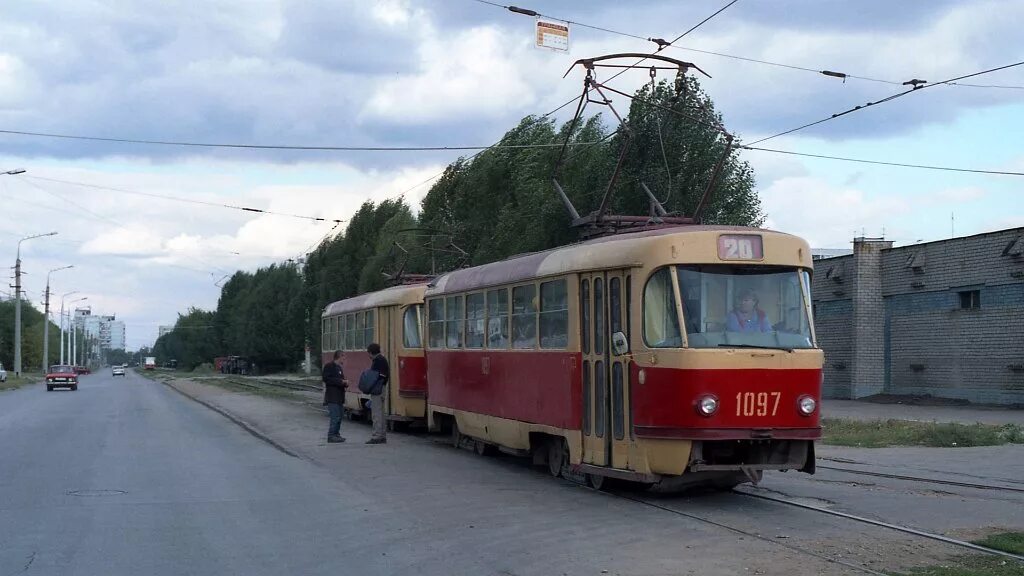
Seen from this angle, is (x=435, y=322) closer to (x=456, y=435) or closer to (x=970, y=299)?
(x=456, y=435)

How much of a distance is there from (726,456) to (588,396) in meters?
1.92

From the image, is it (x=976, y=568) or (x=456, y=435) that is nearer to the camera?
(x=976, y=568)

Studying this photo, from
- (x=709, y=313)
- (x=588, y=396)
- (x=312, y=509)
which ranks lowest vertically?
(x=312, y=509)

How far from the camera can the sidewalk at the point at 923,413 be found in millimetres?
24875

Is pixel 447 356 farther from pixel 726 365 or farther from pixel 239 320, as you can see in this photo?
pixel 239 320

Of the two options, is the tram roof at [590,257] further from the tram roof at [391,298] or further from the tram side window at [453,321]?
the tram roof at [391,298]

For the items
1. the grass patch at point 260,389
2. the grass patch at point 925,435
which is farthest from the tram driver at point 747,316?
the grass patch at point 260,389

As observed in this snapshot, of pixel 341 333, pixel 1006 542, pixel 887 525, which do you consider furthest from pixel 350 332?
pixel 1006 542

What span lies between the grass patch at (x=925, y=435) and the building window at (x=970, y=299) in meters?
9.91

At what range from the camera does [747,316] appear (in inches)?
440

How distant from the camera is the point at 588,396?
12500 millimetres

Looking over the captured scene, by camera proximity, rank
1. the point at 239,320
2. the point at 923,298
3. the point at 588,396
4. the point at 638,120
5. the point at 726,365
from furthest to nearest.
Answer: the point at 239,320
the point at 923,298
the point at 638,120
the point at 588,396
the point at 726,365

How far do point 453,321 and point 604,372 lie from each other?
6.26m

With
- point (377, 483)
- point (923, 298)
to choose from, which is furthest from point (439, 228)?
point (377, 483)
